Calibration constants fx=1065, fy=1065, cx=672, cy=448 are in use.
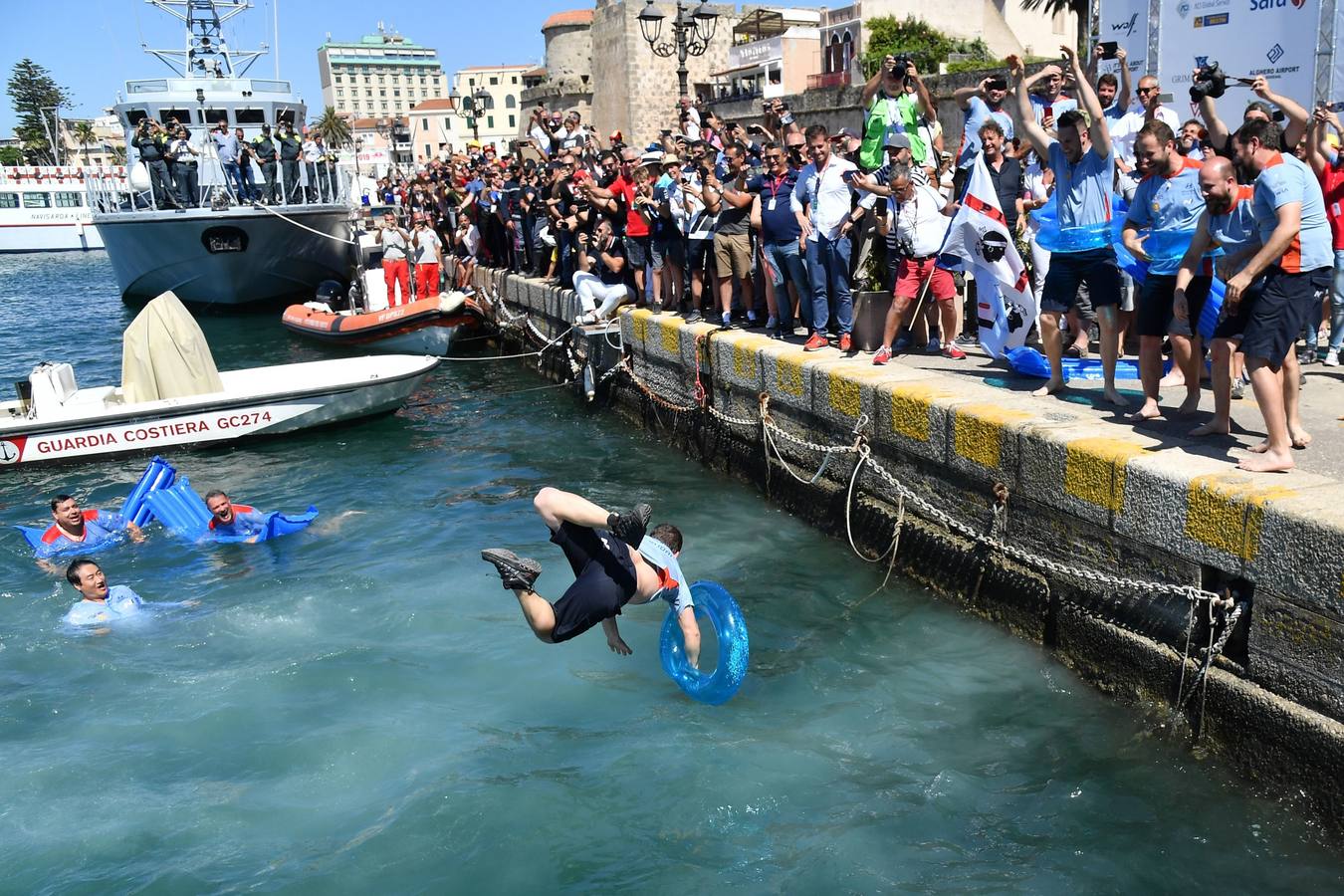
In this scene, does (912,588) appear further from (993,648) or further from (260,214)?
(260,214)

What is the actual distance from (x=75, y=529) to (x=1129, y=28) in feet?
32.7

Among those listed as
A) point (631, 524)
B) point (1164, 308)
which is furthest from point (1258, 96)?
point (631, 524)

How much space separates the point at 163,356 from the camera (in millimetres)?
12070

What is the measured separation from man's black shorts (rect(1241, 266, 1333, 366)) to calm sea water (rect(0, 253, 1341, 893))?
1926 millimetres

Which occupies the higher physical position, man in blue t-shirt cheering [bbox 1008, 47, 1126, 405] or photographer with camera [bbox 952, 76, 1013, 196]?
photographer with camera [bbox 952, 76, 1013, 196]

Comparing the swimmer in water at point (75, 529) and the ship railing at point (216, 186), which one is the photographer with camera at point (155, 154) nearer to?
the ship railing at point (216, 186)

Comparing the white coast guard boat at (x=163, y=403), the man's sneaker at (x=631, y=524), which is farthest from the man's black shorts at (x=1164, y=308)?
the white coast guard boat at (x=163, y=403)

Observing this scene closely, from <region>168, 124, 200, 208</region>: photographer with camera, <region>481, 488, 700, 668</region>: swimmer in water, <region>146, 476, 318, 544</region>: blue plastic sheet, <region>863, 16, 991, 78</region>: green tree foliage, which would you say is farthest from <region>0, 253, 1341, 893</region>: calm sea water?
<region>863, 16, 991, 78</region>: green tree foliage

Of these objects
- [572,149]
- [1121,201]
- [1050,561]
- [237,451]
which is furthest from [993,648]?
[572,149]

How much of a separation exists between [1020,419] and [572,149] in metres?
10.0

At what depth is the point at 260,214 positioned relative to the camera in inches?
941

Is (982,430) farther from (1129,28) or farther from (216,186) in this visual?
(216,186)

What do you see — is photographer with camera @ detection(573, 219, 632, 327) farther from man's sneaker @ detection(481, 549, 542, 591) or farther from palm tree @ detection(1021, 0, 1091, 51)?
palm tree @ detection(1021, 0, 1091, 51)

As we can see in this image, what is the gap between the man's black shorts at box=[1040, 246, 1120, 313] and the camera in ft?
21.2
